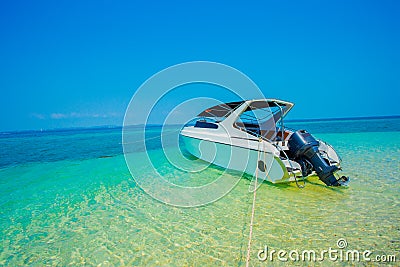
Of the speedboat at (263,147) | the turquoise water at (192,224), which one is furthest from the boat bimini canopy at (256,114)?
the turquoise water at (192,224)

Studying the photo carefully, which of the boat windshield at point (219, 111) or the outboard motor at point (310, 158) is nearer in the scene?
the outboard motor at point (310, 158)

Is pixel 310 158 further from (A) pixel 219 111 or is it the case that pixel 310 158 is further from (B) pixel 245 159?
(A) pixel 219 111

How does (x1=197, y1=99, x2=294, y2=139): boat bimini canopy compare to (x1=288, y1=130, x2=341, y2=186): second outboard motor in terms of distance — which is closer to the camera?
(x1=288, y1=130, x2=341, y2=186): second outboard motor

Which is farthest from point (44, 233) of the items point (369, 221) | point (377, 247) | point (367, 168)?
point (367, 168)

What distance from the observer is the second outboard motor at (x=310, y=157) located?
5.28m

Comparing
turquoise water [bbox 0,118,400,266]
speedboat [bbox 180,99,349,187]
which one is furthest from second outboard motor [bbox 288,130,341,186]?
turquoise water [bbox 0,118,400,266]

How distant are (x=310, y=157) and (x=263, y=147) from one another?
1159 millimetres

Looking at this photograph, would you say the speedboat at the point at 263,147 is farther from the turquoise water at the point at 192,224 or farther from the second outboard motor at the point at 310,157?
the turquoise water at the point at 192,224

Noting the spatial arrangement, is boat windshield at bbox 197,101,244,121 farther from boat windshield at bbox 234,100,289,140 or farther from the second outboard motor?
the second outboard motor

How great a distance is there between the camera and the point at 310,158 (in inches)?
216

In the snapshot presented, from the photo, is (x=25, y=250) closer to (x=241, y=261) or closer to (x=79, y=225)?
(x=79, y=225)

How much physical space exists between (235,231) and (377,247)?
205 cm

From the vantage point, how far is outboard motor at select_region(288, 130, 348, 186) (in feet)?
17.3

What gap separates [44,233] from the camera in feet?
14.0
